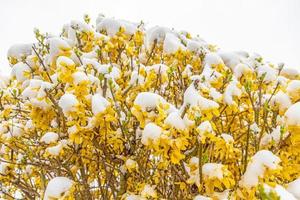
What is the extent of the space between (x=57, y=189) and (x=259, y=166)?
58.1 inches

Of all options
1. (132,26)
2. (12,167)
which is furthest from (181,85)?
(12,167)

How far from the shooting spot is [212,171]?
2.42 metres

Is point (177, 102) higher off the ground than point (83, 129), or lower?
lower

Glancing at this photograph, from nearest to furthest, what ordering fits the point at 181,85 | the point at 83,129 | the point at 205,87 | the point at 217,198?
the point at 217,198, the point at 83,129, the point at 205,87, the point at 181,85

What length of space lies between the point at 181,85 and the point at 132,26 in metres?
1.08

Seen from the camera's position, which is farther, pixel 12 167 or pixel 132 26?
pixel 132 26

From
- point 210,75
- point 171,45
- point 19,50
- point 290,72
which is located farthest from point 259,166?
point 19,50

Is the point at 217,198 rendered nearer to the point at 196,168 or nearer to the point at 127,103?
the point at 196,168

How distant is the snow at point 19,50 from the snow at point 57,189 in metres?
2.13

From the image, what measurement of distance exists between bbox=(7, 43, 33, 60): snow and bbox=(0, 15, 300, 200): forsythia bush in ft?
0.05

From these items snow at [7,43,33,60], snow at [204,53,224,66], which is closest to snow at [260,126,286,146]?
snow at [204,53,224,66]

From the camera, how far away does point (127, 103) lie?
3434 millimetres

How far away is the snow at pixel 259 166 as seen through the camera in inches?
86.4

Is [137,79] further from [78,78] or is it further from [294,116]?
[294,116]
